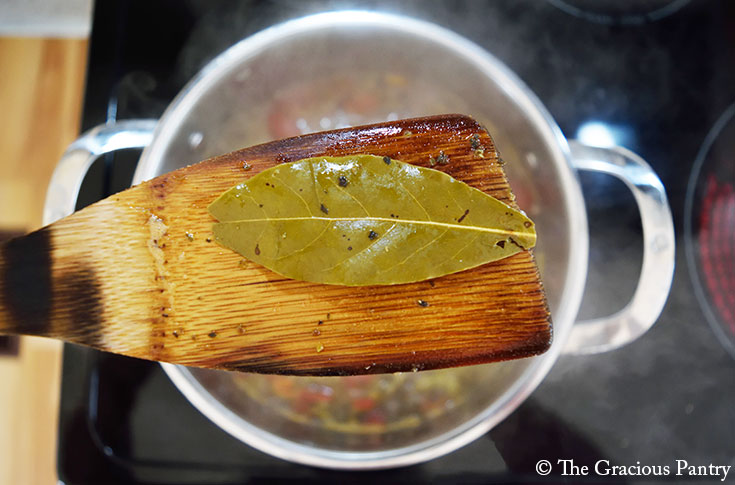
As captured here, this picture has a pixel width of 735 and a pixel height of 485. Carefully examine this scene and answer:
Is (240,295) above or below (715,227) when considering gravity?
below

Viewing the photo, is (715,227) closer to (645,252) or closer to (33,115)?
(645,252)

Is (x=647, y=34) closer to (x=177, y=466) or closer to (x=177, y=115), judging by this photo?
(x=177, y=115)

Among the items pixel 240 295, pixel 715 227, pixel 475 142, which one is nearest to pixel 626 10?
pixel 715 227

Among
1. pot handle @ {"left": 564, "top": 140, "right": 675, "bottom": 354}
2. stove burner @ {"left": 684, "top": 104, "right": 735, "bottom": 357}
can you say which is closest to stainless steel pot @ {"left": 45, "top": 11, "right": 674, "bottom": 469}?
pot handle @ {"left": 564, "top": 140, "right": 675, "bottom": 354}

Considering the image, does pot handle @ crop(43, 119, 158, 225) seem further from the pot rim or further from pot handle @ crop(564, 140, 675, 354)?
pot handle @ crop(564, 140, 675, 354)

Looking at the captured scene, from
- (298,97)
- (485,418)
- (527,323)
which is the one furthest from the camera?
(298,97)

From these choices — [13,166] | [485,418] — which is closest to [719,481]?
[485,418]
